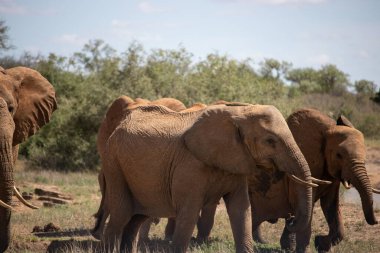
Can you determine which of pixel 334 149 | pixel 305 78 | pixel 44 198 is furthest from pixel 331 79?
pixel 334 149

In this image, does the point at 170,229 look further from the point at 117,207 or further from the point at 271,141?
the point at 271,141

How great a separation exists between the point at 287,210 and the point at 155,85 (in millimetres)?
14414

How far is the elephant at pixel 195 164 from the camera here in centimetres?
835

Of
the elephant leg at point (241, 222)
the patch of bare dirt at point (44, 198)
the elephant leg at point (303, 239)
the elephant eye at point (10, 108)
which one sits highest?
the elephant eye at point (10, 108)

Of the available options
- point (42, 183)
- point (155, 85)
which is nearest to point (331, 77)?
point (155, 85)

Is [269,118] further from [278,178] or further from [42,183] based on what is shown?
[42,183]

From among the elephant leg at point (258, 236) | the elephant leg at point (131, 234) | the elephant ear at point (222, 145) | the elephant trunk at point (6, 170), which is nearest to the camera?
the elephant trunk at point (6, 170)

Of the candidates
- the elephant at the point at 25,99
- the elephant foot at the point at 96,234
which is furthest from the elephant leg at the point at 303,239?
the elephant at the point at 25,99

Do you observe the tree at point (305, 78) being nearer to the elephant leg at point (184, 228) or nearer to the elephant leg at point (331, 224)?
the elephant leg at point (331, 224)

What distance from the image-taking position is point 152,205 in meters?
9.31

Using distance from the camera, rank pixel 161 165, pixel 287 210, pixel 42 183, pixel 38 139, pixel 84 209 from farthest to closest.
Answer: pixel 38 139
pixel 42 183
pixel 84 209
pixel 287 210
pixel 161 165

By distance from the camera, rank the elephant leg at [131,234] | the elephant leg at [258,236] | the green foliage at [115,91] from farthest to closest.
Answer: the green foliage at [115,91]
the elephant leg at [258,236]
the elephant leg at [131,234]

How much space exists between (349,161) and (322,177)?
2.12ft

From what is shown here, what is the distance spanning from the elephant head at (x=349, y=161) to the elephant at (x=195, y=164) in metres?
1.39
